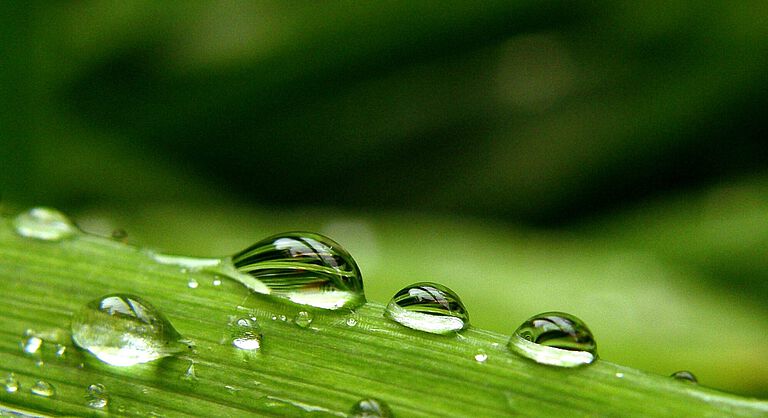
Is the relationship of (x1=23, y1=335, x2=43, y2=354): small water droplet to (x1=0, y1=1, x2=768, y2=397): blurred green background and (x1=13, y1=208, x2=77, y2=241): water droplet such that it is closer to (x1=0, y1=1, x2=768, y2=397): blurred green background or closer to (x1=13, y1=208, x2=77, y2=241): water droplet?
(x1=13, y1=208, x2=77, y2=241): water droplet

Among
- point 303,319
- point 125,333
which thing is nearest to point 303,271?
point 303,319

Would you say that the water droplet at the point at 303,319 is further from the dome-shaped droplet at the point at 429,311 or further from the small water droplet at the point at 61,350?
the small water droplet at the point at 61,350

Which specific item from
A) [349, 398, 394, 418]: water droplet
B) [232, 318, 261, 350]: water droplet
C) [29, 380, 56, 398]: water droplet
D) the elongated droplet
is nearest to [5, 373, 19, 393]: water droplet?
[29, 380, 56, 398]: water droplet

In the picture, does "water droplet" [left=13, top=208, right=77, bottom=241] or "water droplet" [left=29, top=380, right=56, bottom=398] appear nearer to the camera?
"water droplet" [left=29, top=380, right=56, bottom=398]

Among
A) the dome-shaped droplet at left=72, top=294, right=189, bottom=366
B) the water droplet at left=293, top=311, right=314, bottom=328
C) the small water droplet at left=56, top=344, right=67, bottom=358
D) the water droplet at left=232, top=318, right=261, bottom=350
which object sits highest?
the water droplet at left=293, top=311, right=314, bottom=328

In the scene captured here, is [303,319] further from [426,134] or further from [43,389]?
[426,134]

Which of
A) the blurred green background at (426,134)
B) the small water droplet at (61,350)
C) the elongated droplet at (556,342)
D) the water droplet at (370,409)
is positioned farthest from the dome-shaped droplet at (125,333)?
the blurred green background at (426,134)
